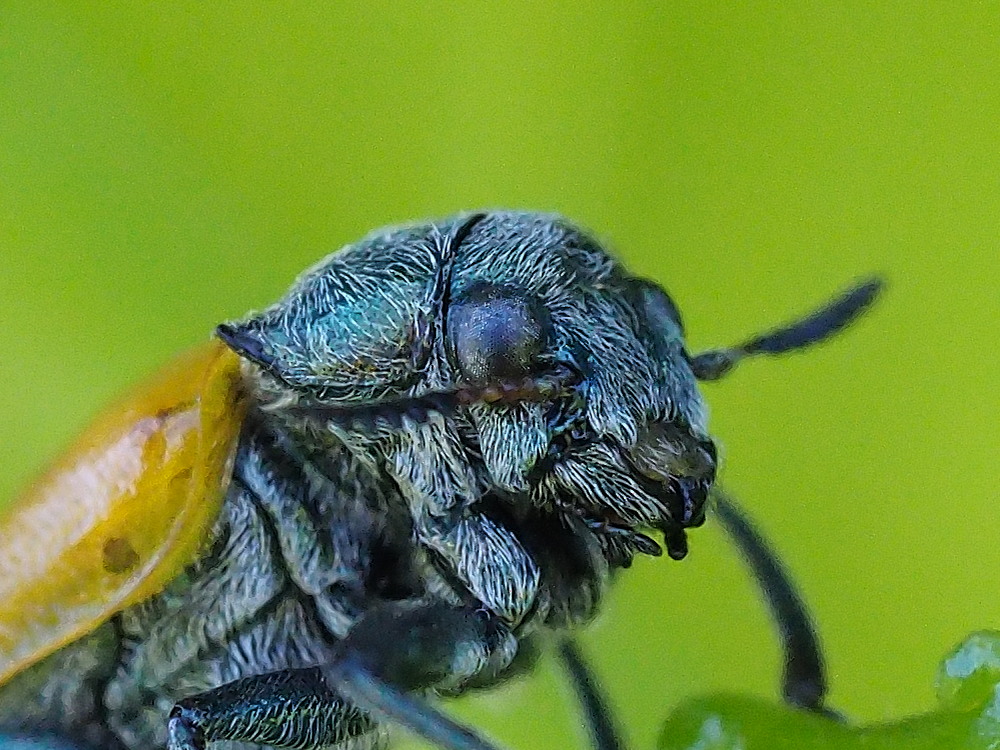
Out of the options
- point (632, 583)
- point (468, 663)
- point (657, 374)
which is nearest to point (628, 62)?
point (632, 583)

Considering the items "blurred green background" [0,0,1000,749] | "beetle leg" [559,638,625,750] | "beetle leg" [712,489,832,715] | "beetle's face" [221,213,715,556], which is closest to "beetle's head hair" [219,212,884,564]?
"beetle's face" [221,213,715,556]

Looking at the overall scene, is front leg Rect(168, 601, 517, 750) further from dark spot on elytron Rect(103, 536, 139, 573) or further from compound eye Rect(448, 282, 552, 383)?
compound eye Rect(448, 282, 552, 383)

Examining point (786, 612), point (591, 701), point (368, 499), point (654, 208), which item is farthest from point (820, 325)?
point (654, 208)

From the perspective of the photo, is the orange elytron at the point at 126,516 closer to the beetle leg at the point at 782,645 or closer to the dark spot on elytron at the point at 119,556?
the dark spot on elytron at the point at 119,556

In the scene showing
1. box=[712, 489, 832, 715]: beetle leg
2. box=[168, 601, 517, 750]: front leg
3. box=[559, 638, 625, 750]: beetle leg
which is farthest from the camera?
box=[559, 638, 625, 750]: beetle leg

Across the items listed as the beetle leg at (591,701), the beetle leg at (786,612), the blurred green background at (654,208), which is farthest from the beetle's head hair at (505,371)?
the beetle leg at (591,701)

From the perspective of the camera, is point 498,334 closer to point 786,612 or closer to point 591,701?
point 786,612

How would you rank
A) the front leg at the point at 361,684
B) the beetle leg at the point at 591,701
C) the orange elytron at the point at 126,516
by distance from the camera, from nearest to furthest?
the front leg at the point at 361,684 < the orange elytron at the point at 126,516 < the beetle leg at the point at 591,701
